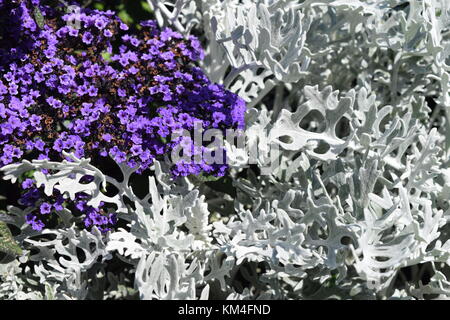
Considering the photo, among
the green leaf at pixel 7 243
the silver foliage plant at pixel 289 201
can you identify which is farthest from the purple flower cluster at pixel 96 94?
the green leaf at pixel 7 243

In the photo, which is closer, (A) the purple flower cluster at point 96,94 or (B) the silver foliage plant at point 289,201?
(B) the silver foliage plant at point 289,201

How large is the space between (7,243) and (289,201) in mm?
862

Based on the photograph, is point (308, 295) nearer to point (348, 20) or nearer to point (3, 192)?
point (348, 20)

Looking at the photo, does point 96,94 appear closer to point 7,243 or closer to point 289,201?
point 7,243

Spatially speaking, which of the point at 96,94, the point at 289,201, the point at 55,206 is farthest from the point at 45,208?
the point at 289,201

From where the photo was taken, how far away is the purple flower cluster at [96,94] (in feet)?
6.41

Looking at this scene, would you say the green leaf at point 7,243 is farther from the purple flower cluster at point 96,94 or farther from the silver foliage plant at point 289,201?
the purple flower cluster at point 96,94

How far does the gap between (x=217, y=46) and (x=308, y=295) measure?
38.0 inches

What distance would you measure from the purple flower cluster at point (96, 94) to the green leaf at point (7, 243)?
230mm

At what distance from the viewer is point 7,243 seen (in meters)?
1.94

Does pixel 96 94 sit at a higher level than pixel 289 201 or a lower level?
higher

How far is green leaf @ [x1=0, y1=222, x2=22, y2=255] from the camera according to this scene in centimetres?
193

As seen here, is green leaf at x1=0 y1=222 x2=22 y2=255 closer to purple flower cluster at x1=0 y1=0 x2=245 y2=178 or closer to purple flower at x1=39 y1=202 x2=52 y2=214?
purple flower at x1=39 y1=202 x2=52 y2=214
